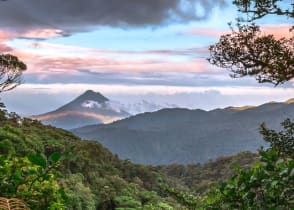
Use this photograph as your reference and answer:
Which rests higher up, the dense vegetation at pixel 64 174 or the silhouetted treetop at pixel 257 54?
the silhouetted treetop at pixel 257 54

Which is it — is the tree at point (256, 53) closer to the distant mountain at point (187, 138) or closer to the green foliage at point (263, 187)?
the green foliage at point (263, 187)

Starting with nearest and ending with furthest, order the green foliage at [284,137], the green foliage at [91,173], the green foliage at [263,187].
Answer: the green foliage at [263,187] → the green foliage at [284,137] → the green foliage at [91,173]

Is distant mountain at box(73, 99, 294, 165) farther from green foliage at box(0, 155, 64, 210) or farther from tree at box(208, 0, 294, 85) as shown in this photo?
green foliage at box(0, 155, 64, 210)

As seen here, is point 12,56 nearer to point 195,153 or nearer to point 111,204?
point 111,204

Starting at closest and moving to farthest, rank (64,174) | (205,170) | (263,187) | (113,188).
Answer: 1. (263,187)
2. (64,174)
3. (113,188)
4. (205,170)

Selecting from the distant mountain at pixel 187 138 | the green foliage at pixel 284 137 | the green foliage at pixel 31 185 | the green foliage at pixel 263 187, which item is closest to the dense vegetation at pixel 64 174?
the green foliage at pixel 31 185

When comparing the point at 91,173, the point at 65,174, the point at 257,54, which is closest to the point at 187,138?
the point at 91,173

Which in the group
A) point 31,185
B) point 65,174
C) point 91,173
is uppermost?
point 31,185

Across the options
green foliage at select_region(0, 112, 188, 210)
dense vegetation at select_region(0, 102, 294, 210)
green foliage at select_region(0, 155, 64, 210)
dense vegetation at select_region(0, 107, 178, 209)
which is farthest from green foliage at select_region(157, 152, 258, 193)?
green foliage at select_region(0, 155, 64, 210)

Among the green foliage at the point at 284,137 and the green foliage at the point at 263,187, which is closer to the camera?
the green foliage at the point at 263,187

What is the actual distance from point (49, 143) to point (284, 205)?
18020 mm

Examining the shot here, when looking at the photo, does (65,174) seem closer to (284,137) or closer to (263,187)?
(284,137)

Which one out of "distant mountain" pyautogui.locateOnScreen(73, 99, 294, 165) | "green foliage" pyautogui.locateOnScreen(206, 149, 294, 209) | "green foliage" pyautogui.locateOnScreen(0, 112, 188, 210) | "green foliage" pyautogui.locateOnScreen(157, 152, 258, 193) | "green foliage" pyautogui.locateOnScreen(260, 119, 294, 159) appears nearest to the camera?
"green foliage" pyautogui.locateOnScreen(206, 149, 294, 209)

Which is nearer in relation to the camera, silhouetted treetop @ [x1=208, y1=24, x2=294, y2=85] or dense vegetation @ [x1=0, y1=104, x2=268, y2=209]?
dense vegetation @ [x1=0, y1=104, x2=268, y2=209]
